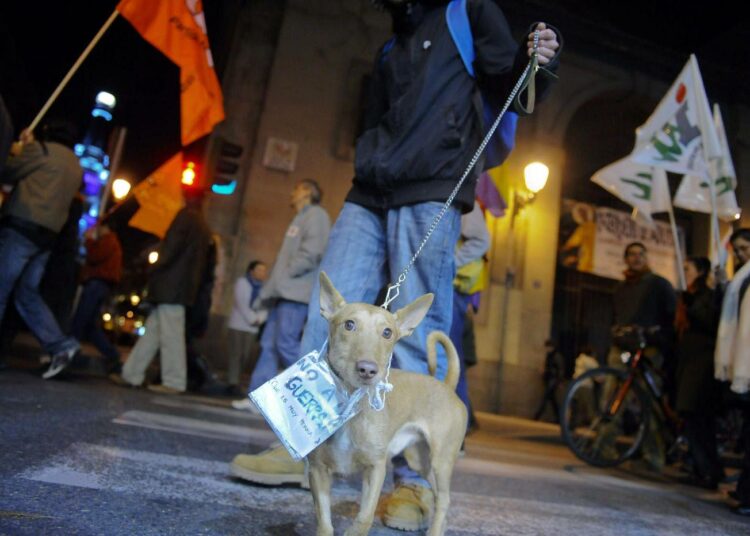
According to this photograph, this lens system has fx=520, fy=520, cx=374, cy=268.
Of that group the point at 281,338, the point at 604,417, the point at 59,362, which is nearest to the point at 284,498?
the point at 281,338

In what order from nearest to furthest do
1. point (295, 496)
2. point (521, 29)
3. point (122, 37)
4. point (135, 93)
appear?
point (295, 496) < point (521, 29) < point (122, 37) < point (135, 93)

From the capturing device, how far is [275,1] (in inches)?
455

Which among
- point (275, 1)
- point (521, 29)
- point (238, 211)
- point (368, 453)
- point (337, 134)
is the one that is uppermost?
point (521, 29)

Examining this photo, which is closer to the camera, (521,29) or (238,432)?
(238,432)

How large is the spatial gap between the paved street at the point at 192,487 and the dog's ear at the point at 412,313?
2.34 ft

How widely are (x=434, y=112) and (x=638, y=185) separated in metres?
5.45

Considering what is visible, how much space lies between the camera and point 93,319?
6316mm

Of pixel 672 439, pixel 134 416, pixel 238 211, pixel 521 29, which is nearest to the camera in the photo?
pixel 134 416

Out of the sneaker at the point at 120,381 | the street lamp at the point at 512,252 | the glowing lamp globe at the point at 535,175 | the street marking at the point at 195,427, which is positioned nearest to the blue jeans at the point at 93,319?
the sneaker at the point at 120,381

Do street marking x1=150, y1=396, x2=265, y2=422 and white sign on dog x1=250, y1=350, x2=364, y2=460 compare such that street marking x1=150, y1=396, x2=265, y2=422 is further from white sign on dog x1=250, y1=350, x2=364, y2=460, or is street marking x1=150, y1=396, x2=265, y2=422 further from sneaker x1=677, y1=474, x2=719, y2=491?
sneaker x1=677, y1=474, x2=719, y2=491

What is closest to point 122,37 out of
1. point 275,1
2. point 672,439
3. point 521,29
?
point 275,1

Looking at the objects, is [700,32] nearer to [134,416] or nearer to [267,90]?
[267,90]

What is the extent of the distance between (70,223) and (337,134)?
638 centimetres

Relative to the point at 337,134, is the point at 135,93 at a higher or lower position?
higher
